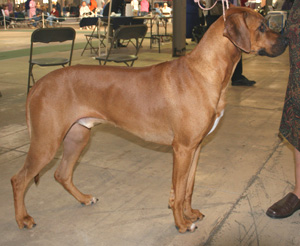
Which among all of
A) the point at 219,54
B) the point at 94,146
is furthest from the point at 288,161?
the point at 94,146

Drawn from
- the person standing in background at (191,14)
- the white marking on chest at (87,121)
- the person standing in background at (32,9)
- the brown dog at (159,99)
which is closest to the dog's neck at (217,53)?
the brown dog at (159,99)

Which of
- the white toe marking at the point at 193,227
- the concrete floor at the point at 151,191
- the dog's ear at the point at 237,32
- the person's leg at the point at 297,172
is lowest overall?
the concrete floor at the point at 151,191

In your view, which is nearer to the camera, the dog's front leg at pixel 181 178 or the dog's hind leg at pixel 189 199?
the dog's front leg at pixel 181 178

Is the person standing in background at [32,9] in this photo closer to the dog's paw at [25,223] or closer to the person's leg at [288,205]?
the dog's paw at [25,223]

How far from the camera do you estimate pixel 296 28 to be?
2.64m

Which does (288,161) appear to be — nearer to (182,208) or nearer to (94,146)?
(182,208)

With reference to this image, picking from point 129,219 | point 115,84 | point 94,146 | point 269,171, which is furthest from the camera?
point 94,146

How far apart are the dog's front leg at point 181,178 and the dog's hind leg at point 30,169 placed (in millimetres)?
865

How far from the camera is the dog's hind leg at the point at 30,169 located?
102 inches

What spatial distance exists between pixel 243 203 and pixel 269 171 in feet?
2.43

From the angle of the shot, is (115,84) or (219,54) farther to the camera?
(115,84)

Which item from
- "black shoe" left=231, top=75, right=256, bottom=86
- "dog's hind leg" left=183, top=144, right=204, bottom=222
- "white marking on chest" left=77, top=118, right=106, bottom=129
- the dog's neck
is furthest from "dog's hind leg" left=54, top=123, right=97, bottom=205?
"black shoe" left=231, top=75, right=256, bottom=86

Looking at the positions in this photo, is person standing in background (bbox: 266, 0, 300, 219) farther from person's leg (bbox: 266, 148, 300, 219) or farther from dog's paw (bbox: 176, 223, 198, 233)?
dog's paw (bbox: 176, 223, 198, 233)

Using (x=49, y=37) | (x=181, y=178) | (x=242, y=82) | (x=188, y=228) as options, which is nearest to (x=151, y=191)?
(x=188, y=228)
